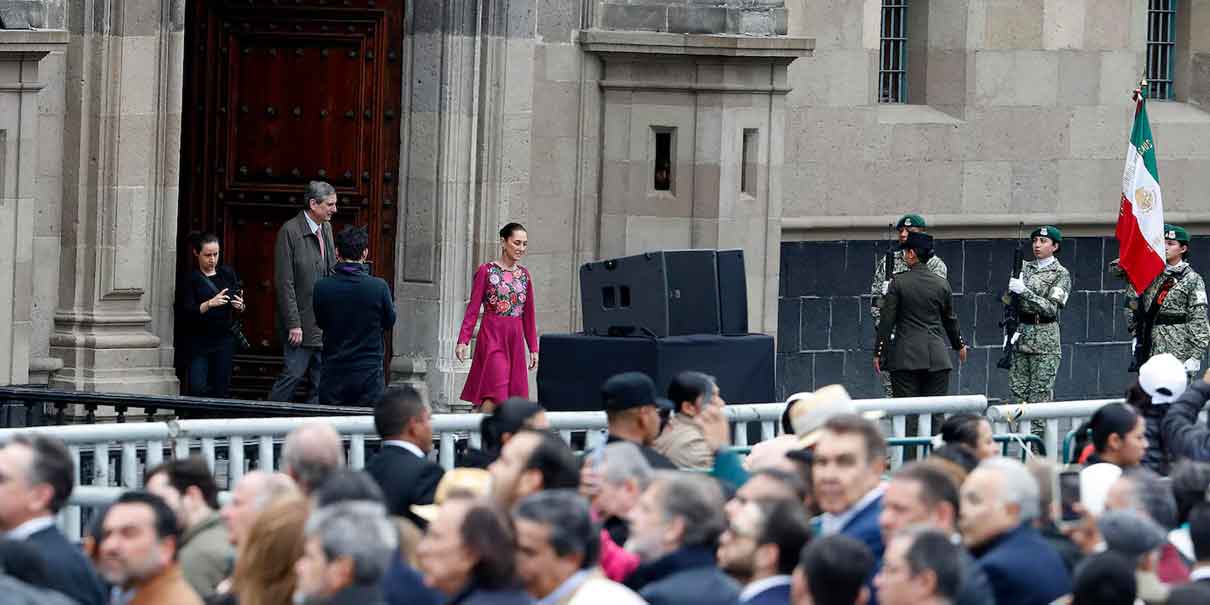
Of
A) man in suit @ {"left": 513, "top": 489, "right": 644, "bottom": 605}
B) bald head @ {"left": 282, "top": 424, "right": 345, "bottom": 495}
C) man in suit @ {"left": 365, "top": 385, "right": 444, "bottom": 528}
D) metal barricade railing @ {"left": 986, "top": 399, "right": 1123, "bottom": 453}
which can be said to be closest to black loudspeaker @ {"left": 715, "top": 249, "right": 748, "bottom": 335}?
metal barricade railing @ {"left": 986, "top": 399, "right": 1123, "bottom": 453}

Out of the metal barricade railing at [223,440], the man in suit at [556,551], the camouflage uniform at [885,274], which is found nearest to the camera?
the man in suit at [556,551]

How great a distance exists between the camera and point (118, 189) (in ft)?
54.6

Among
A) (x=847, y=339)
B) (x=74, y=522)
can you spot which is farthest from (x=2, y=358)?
(x=847, y=339)

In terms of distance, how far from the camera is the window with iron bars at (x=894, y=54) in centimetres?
2159

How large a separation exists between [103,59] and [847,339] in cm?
693

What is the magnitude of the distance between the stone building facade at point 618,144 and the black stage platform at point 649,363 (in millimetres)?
2651

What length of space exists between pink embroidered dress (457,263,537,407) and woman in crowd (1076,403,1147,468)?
6.41 m

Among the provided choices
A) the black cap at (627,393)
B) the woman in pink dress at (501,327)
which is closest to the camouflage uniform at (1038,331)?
the woman in pink dress at (501,327)

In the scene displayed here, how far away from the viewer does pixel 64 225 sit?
16.7 metres

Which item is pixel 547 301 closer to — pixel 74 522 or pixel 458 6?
pixel 458 6

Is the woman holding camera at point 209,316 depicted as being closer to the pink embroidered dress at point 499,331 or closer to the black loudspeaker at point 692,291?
the pink embroidered dress at point 499,331

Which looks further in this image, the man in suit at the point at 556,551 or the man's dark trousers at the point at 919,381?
the man's dark trousers at the point at 919,381

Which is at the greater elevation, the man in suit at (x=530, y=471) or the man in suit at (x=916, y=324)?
the man in suit at (x=916, y=324)

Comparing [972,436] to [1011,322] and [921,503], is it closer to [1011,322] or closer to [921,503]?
[921,503]
